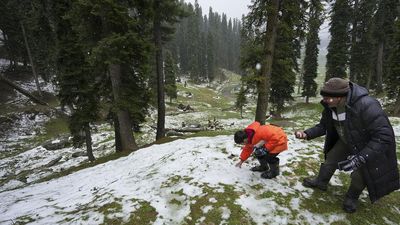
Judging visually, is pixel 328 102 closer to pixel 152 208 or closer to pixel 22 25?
pixel 152 208

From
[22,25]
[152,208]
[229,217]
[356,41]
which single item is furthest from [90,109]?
[356,41]

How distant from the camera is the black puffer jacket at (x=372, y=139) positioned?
4121mm

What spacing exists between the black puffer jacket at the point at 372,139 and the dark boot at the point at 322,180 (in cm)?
107

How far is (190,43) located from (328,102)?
9125cm

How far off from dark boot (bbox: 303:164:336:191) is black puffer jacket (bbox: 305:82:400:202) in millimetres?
1071

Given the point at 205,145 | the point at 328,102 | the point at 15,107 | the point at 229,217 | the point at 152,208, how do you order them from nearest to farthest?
1. the point at 328,102
2. the point at 229,217
3. the point at 152,208
4. the point at 205,145
5. the point at 15,107

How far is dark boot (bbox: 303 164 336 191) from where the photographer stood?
220 inches

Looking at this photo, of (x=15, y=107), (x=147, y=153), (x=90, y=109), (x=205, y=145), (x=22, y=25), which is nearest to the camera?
(x=205, y=145)

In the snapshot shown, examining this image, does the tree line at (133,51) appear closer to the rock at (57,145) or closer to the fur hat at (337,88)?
the fur hat at (337,88)

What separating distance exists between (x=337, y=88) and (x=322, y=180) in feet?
7.75

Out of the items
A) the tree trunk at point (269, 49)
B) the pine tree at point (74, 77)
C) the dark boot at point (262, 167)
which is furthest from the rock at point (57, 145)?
the dark boot at point (262, 167)

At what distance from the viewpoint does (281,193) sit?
585cm

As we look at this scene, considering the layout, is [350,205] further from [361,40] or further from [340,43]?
[361,40]

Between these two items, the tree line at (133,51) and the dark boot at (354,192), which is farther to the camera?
the tree line at (133,51)
